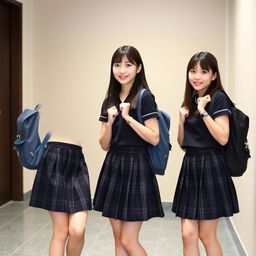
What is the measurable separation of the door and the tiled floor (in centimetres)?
31

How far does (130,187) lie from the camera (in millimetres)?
2396

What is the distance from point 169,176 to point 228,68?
1.32 meters

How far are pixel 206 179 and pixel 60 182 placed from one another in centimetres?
79

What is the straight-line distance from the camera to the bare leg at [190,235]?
2.43 m

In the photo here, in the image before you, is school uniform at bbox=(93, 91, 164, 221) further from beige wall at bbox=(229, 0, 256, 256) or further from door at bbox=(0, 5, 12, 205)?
door at bbox=(0, 5, 12, 205)

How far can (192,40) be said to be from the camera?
191 inches

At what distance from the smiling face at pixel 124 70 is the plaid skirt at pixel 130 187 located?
0.36m

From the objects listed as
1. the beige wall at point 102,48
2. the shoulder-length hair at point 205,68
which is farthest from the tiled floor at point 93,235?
the shoulder-length hair at point 205,68

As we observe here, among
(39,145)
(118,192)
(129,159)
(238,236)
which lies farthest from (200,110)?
(238,236)

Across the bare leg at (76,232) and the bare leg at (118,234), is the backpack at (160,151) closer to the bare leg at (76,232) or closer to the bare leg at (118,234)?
the bare leg at (118,234)

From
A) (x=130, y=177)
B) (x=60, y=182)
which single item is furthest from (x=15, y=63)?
(x=130, y=177)

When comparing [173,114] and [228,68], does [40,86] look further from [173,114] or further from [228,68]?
[228,68]

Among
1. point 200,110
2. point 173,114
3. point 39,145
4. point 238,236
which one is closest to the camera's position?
point 200,110

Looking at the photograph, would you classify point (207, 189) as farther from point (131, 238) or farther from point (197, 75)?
point (197, 75)
